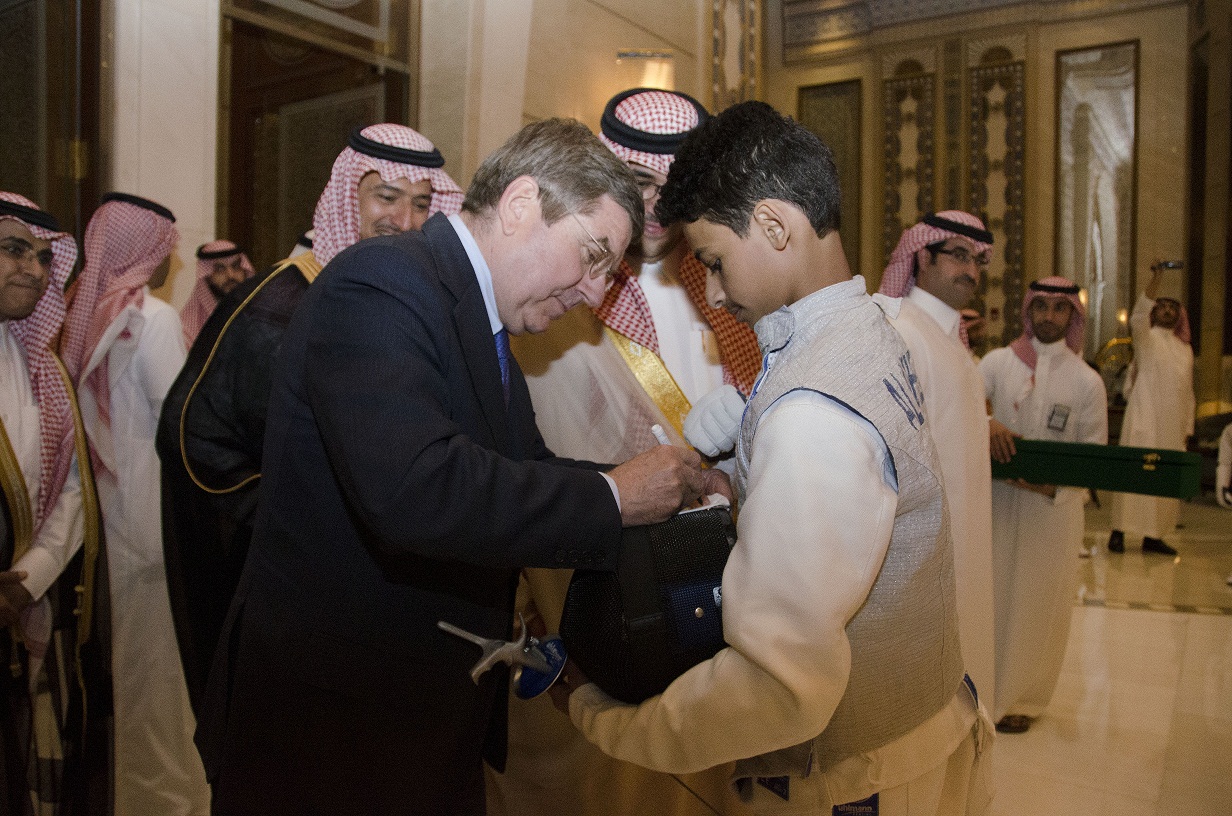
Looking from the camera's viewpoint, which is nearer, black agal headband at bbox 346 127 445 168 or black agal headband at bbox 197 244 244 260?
black agal headband at bbox 346 127 445 168

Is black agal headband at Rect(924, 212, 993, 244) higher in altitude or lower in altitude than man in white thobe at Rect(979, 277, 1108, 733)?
higher

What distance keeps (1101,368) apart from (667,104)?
1039cm

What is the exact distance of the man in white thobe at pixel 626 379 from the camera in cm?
225

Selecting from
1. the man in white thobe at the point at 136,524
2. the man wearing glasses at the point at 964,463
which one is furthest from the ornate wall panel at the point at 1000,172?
the man in white thobe at the point at 136,524

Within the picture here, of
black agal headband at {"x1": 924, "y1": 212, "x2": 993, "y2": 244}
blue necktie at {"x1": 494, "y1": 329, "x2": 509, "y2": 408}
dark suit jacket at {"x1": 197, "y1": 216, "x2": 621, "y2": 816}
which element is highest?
black agal headband at {"x1": 924, "y1": 212, "x2": 993, "y2": 244}

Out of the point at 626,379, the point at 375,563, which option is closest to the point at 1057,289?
the point at 626,379

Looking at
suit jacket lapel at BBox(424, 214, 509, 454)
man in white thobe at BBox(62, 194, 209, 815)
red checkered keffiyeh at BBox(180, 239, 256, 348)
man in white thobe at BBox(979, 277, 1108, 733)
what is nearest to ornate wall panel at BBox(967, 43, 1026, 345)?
man in white thobe at BBox(979, 277, 1108, 733)

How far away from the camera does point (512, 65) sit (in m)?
5.26

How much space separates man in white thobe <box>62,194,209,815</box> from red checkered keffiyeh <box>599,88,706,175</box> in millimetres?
1932

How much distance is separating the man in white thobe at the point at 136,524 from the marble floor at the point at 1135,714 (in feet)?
9.65

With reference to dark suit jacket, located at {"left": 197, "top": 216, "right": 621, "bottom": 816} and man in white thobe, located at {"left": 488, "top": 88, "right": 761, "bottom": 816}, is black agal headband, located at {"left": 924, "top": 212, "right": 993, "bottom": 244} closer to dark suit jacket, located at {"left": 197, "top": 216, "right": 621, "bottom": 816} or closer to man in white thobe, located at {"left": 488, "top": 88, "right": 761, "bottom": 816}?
man in white thobe, located at {"left": 488, "top": 88, "right": 761, "bottom": 816}

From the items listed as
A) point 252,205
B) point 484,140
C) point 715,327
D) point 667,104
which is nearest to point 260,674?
point 715,327

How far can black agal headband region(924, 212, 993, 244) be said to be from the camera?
153 inches

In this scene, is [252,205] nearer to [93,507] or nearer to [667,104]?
[93,507]
